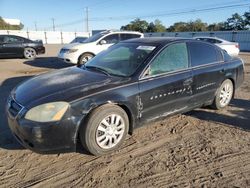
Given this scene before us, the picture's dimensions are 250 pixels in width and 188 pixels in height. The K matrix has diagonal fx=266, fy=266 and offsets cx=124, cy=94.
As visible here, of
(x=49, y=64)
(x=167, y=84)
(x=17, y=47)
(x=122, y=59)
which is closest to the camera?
(x=167, y=84)

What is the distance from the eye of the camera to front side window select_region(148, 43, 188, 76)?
13.7 ft

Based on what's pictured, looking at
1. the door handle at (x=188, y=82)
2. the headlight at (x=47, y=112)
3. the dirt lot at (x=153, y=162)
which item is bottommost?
the dirt lot at (x=153, y=162)

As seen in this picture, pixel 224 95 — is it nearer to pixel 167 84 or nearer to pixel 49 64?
pixel 167 84

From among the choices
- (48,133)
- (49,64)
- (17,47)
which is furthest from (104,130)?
(17,47)

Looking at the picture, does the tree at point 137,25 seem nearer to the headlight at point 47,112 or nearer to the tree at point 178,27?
the tree at point 178,27

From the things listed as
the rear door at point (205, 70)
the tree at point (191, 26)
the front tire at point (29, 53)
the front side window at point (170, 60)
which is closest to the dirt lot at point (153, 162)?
the rear door at point (205, 70)

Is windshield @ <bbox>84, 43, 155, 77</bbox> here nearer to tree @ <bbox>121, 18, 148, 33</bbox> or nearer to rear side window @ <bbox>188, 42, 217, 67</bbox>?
rear side window @ <bbox>188, 42, 217, 67</bbox>

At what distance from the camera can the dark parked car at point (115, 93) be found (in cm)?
329

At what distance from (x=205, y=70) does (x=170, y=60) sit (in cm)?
87

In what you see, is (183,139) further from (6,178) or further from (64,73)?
(6,178)

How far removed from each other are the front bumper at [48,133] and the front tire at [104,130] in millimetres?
161

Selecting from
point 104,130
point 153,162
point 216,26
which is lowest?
point 153,162

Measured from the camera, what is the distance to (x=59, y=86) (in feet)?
12.1

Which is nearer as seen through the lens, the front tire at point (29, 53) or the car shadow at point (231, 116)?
the car shadow at point (231, 116)
